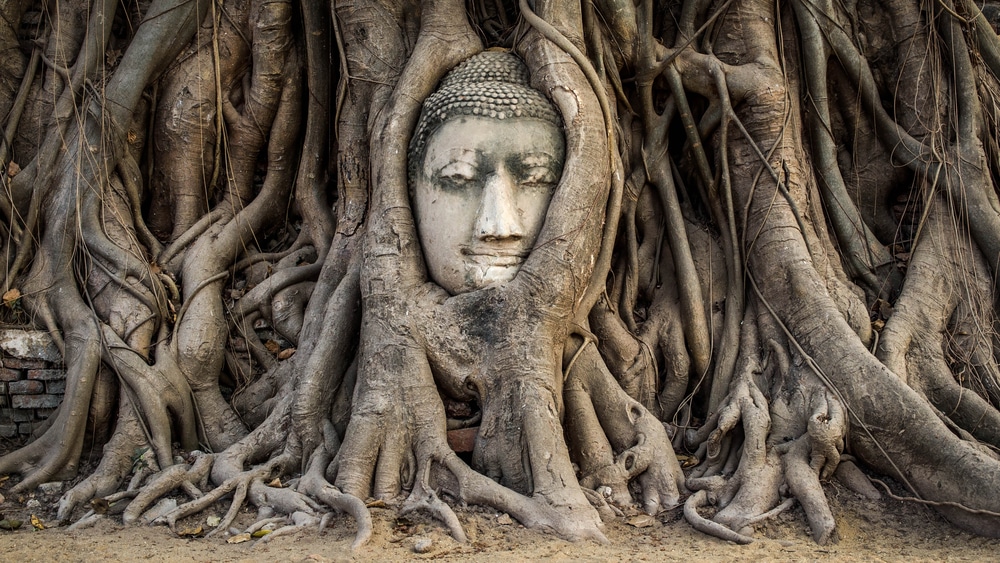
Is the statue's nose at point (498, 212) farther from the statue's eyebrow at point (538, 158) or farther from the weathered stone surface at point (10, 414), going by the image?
the weathered stone surface at point (10, 414)

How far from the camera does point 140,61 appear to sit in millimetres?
4750

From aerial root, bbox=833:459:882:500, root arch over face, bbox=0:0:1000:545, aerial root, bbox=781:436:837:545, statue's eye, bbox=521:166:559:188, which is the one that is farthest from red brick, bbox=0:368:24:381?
aerial root, bbox=833:459:882:500

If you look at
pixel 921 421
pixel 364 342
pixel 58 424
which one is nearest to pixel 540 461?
pixel 364 342

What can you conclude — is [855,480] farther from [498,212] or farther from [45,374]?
[45,374]

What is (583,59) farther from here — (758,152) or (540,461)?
(540,461)

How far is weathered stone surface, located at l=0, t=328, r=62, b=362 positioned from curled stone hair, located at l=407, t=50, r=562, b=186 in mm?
1997

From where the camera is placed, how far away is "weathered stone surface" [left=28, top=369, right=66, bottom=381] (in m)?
4.39

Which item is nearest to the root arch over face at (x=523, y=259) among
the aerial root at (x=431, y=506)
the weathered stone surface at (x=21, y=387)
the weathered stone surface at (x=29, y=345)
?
the aerial root at (x=431, y=506)

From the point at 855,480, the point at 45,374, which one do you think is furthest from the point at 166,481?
the point at 855,480

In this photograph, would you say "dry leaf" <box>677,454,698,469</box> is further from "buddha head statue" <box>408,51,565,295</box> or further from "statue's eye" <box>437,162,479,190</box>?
"statue's eye" <box>437,162,479,190</box>

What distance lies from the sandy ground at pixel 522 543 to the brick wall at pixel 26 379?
945 mm

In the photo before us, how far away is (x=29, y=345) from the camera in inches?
173

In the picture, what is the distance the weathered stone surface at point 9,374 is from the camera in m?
4.38

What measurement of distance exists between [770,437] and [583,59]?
1.94 m
